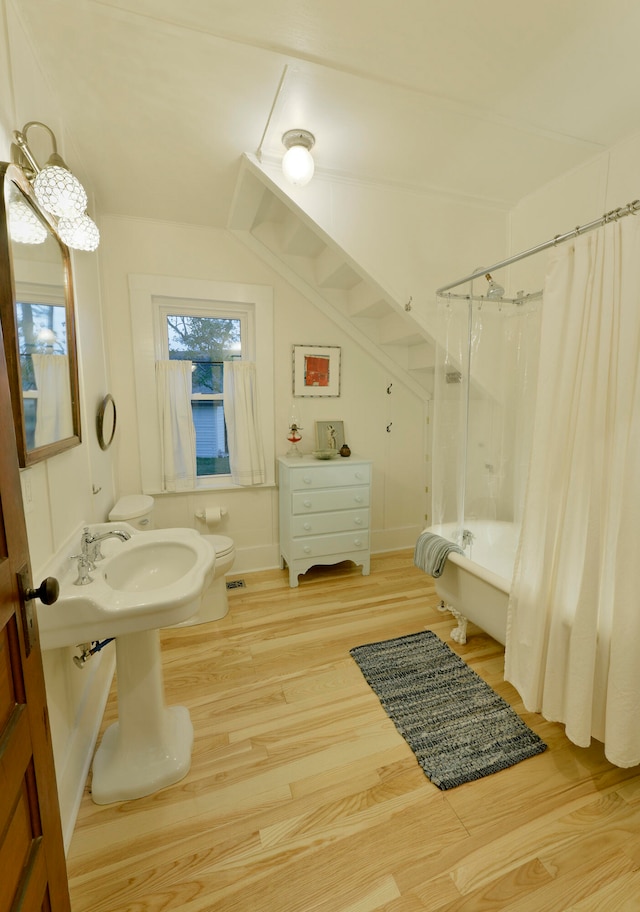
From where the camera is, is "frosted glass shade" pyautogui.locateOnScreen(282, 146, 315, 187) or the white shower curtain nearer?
the white shower curtain

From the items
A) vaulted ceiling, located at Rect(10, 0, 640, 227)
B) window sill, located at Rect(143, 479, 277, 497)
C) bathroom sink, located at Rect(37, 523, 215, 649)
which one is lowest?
window sill, located at Rect(143, 479, 277, 497)

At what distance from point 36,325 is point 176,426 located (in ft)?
4.80

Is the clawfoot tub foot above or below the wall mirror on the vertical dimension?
below

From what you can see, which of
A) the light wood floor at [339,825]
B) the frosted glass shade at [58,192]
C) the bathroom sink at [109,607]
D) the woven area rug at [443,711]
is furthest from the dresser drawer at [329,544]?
the frosted glass shade at [58,192]

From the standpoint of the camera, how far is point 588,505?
1.26m

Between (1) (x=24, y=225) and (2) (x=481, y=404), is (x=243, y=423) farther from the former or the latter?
(1) (x=24, y=225)

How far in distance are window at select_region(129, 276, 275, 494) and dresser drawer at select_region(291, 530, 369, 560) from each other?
558 mm

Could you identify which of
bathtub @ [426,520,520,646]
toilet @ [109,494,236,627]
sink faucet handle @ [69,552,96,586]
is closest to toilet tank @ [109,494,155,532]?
toilet @ [109,494,236,627]

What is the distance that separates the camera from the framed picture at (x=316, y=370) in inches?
115

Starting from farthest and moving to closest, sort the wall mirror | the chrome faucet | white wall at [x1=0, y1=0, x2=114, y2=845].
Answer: the chrome faucet, white wall at [x1=0, y1=0, x2=114, y2=845], the wall mirror

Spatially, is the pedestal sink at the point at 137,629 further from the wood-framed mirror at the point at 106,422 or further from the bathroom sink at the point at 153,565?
the wood-framed mirror at the point at 106,422

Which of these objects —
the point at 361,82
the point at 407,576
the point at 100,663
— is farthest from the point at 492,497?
the point at 100,663

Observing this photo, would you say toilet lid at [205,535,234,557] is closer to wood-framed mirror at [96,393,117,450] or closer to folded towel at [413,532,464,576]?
wood-framed mirror at [96,393,117,450]

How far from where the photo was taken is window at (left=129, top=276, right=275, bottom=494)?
8.36 feet
